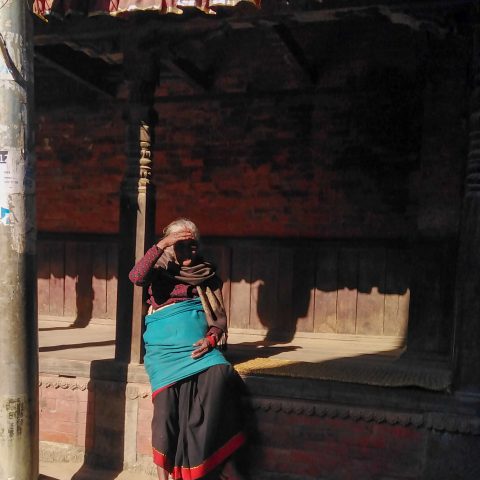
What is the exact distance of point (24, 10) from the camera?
344 centimetres

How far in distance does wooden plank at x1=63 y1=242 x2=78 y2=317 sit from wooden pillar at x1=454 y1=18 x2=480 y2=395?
4.56 m

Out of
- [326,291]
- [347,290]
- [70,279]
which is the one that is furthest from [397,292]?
[70,279]

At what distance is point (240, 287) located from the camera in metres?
6.12

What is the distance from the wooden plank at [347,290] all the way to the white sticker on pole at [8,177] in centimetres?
340

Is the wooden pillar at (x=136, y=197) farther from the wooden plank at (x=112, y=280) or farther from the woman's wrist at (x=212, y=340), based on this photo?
the wooden plank at (x=112, y=280)

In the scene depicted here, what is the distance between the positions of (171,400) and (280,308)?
2309 mm

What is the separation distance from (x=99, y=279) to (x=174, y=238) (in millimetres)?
3030

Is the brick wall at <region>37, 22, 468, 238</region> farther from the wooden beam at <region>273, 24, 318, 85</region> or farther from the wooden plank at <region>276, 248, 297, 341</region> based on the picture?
the wooden plank at <region>276, 248, 297, 341</region>

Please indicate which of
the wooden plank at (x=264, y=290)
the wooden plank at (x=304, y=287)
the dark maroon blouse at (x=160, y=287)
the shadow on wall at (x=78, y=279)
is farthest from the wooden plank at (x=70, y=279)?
the dark maroon blouse at (x=160, y=287)

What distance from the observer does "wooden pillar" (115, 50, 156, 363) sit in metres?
4.49

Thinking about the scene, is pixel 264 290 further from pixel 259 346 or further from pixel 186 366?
pixel 186 366

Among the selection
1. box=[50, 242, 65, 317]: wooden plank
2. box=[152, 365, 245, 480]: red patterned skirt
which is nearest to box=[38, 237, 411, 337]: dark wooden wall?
box=[50, 242, 65, 317]: wooden plank

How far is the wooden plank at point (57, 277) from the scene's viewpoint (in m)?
6.75

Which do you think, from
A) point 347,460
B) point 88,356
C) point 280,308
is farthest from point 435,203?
point 88,356
